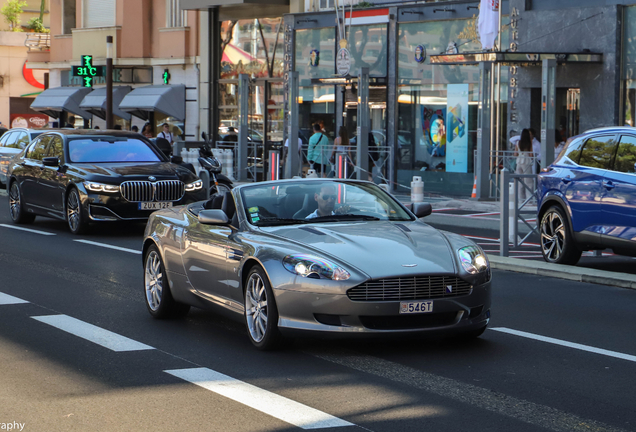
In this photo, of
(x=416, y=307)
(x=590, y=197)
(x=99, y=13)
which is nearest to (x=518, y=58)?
(x=590, y=197)

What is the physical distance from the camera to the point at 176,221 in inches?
365

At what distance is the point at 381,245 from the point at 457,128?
2030cm

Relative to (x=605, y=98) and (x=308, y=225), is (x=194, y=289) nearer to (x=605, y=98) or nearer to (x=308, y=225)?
(x=308, y=225)

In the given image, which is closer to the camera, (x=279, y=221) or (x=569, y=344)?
(x=569, y=344)

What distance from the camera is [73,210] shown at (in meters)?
17.2

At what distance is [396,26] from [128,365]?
2301 cm

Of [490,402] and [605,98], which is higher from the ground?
[605,98]

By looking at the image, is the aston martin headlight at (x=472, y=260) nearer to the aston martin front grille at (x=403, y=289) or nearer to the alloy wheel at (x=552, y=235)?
the aston martin front grille at (x=403, y=289)

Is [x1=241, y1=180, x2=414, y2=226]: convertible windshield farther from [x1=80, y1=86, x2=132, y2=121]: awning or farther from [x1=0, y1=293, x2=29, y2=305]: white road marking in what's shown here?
[x1=80, y1=86, x2=132, y2=121]: awning

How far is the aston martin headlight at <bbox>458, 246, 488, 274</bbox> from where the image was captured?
764 cm

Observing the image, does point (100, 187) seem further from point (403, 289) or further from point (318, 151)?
point (318, 151)

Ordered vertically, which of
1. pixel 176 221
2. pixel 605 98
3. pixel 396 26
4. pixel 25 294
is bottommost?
pixel 25 294

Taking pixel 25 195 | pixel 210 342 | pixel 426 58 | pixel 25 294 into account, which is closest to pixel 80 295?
pixel 25 294

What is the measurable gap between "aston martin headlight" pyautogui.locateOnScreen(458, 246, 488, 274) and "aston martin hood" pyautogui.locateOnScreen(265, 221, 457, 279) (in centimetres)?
9
